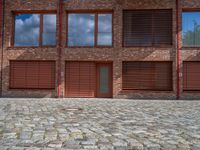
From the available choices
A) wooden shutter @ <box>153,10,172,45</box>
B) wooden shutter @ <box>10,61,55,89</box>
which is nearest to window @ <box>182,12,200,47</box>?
wooden shutter @ <box>153,10,172,45</box>

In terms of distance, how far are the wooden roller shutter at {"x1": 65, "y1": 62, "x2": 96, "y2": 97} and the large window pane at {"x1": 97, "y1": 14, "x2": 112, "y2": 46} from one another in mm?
1708

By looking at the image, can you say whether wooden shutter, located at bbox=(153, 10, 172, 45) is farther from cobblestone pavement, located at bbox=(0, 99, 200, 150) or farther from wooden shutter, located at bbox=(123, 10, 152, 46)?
cobblestone pavement, located at bbox=(0, 99, 200, 150)

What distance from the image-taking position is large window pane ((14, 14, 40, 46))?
15.7 meters

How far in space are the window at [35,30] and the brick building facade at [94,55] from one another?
35 centimetres

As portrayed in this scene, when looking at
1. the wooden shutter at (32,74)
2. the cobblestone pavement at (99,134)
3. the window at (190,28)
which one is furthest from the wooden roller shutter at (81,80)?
the cobblestone pavement at (99,134)

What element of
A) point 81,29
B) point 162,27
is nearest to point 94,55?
point 81,29

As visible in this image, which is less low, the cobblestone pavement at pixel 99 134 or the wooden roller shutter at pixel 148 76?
the wooden roller shutter at pixel 148 76

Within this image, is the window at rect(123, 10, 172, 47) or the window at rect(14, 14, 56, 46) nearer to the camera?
the window at rect(123, 10, 172, 47)

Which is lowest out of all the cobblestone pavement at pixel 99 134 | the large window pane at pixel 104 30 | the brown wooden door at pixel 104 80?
the cobblestone pavement at pixel 99 134

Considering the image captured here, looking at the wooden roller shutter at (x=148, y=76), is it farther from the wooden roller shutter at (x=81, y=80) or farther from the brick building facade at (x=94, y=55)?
the wooden roller shutter at (x=81, y=80)

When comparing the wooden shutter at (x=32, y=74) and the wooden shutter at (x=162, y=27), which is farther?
the wooden shutter at (x=32, y=74)

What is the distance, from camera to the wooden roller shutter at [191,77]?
582 inches

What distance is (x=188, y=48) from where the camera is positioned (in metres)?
14.8

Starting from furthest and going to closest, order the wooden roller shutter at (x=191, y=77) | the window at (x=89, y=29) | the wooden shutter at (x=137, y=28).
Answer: the window at (x=89, y=29) → the wooden shutter at (x=137, y=28) → the wooden roller shutter at (x=191, y=77)
